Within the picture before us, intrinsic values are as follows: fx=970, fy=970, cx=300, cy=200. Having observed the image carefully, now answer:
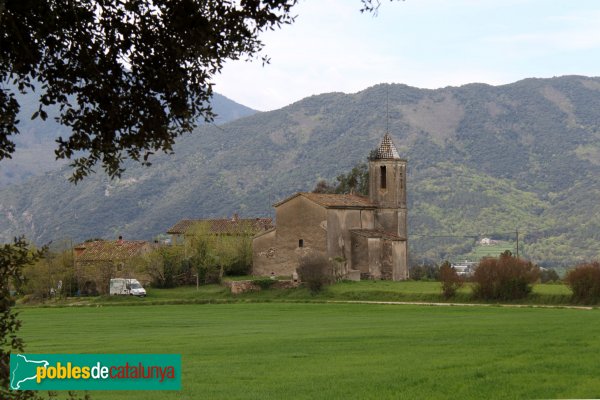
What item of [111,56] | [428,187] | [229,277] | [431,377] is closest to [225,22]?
[111,56]

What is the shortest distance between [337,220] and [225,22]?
207 feet

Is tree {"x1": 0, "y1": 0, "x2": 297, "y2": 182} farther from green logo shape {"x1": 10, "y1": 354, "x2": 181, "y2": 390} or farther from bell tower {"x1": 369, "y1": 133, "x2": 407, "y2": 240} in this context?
bell tower {"x1": 369, "y1": 133, "x2": 407, "y2": 240}

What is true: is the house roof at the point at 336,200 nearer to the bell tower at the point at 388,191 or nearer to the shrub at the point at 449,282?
the bell tower at the point at 388,191

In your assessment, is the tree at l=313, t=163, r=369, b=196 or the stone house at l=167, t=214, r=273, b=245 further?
the tree at l=313, t=163, r=369, b=196

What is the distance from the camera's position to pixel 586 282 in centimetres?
5209

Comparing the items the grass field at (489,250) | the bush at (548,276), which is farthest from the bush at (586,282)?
the grass field at (489,250)

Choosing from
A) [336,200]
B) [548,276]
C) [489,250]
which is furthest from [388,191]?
[489,250]

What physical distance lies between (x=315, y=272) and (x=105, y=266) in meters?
21.1

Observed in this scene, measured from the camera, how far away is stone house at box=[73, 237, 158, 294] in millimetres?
78000

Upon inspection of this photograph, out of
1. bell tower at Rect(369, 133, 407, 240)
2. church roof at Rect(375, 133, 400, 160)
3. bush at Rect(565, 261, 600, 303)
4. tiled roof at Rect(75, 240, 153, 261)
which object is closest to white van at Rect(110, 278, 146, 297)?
tiled roof at Rect(75, 240, 153, 261)

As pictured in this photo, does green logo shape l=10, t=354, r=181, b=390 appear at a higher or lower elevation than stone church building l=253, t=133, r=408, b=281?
lower

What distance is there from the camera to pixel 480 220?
165000 mm

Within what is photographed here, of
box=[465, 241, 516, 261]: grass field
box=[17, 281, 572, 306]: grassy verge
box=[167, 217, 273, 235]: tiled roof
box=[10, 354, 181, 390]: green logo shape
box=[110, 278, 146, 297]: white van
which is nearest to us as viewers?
box=[10, 354, 181, 390]: green logo shape

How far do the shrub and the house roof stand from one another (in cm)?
1725
